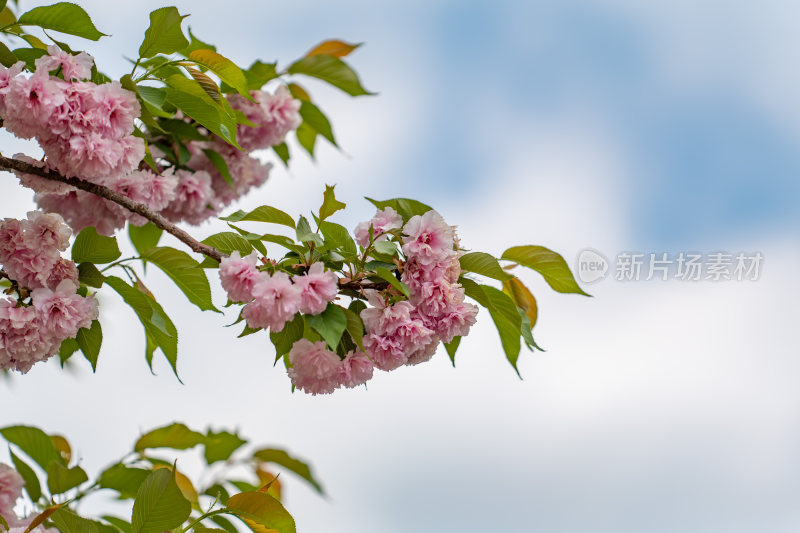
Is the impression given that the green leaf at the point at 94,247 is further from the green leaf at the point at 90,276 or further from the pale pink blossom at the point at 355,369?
the pale pink blossom at the point at 355,369

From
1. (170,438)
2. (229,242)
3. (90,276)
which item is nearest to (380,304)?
(229,242)

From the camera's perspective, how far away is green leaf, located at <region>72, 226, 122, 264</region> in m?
1.58

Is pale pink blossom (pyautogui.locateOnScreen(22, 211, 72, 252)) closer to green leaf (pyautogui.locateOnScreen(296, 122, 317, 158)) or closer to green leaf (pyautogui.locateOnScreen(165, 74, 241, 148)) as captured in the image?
green leaf (pyautogui.locateOnScreen(165, 74, 241, 148))

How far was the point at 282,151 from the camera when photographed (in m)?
2.27

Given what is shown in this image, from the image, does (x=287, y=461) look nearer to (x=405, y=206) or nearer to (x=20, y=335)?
(x=20, y=335)

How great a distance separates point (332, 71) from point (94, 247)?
70cm

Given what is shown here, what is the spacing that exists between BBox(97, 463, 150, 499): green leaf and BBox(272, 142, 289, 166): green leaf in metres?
0.91

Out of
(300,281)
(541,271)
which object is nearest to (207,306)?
(300,281)

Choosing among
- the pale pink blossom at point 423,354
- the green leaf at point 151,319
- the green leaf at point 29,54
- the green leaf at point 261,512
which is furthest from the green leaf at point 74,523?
the green leaf at point 29,54

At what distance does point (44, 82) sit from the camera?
1.38m

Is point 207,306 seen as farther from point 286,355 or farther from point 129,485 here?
point 129,485

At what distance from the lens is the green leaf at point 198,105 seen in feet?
4.98

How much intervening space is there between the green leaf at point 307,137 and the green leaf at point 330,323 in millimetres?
1018

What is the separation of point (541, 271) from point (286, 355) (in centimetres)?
50
